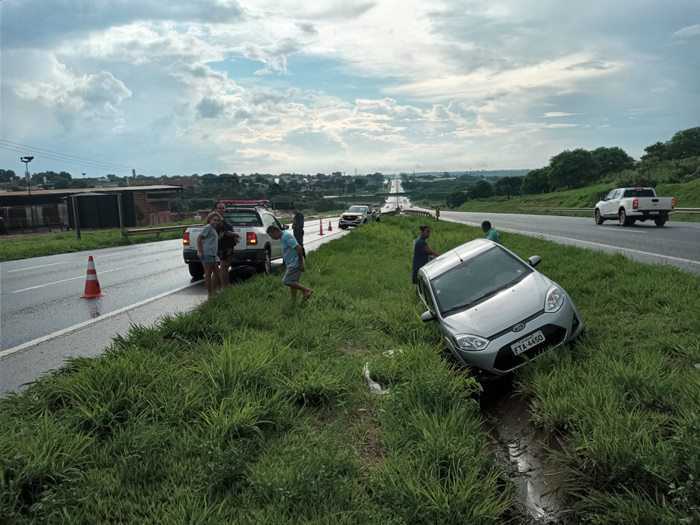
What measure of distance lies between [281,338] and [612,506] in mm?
4267

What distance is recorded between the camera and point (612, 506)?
357 cm

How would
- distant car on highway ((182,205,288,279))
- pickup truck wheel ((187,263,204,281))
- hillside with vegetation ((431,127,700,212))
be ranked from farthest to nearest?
hillside with vegetation ((431,127,700,212)), pickup truck wheel ((187,263,204,281)), distant car on highway ((182,205,288,279))

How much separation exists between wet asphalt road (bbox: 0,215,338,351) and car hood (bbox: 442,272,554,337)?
240 inches

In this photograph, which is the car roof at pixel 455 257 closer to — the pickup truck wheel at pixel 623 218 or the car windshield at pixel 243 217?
the car windshield at pixel 243 217

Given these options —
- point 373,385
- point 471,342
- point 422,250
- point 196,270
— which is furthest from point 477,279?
point 196,270

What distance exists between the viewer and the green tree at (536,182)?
134m

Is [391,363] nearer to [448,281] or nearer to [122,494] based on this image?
[448,281]

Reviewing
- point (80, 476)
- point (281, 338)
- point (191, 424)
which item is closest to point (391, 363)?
point (281, 338)

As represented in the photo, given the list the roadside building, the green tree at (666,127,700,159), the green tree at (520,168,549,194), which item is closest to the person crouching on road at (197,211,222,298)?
the roadside building

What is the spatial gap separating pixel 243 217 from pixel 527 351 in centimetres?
998

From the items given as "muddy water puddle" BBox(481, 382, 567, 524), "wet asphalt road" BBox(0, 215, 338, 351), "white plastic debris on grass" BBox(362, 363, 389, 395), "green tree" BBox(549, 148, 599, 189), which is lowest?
"muddy water puddle" BBox(481, 382, 567, 524)

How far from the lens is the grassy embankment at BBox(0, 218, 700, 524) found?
3.46 metres

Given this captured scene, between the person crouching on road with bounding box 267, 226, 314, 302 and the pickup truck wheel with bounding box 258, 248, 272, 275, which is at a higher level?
the person crouching on road with bounding box 267, 226, 314, 302

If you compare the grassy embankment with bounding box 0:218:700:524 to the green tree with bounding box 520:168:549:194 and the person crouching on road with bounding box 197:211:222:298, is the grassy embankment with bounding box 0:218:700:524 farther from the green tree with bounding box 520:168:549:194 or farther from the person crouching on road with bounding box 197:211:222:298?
the green tree with bounding box 520:168:549:194
